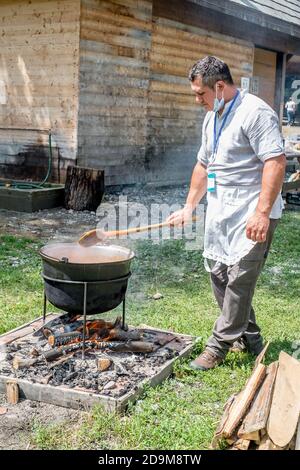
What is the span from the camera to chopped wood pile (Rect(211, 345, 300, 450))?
9.86ft

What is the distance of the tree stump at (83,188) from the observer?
10.4m

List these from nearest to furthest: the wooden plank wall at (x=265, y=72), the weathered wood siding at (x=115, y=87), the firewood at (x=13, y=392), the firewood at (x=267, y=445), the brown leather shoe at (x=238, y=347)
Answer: the firewood at (x=267, y=445), the firewood at (x=13, y=392), the brown leather shoe at (x=238, y=347), the weathered wood siding at (x=115, y=87), the wooden plank wall at (x=265, y=72)

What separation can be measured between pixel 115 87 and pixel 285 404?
9563 millimetres

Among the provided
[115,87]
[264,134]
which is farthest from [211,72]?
[115,87]

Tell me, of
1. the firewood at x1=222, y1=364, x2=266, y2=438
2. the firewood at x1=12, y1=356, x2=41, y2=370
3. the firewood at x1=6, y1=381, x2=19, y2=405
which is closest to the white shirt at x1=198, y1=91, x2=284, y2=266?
the firewood at x1=222, y1=364, x2=266, y2=438

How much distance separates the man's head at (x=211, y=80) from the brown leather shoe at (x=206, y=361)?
1.83m

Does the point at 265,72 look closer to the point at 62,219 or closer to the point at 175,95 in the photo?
the point at 175,95

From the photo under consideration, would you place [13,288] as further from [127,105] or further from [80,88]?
[127,105]

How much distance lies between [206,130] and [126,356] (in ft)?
5.87

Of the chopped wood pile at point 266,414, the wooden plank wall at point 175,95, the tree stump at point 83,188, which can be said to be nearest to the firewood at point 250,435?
the chopped wood pile at point 266,414

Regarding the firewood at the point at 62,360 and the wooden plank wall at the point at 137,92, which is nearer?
the firewood at the point at 62,360

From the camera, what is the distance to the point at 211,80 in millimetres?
4070

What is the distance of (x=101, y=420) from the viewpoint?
3463 mm

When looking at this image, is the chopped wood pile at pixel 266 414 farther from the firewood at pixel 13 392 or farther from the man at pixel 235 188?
the firewood at pixel 13 392
